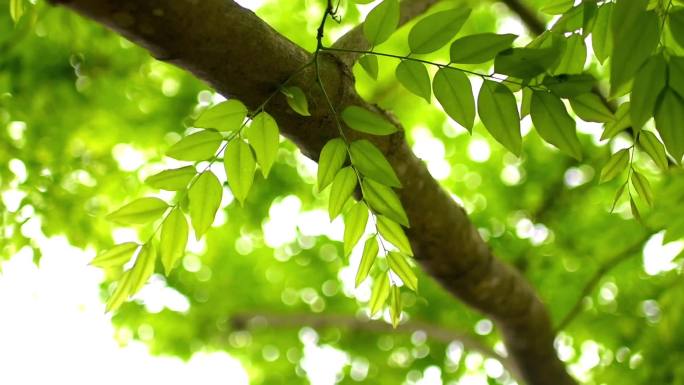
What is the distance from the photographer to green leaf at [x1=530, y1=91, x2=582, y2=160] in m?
0.71

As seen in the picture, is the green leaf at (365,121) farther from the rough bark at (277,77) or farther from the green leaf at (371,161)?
the rough bark at (277,77)

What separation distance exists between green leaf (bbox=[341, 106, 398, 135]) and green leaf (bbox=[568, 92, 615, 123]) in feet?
0.72

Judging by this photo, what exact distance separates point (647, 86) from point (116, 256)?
73 cm

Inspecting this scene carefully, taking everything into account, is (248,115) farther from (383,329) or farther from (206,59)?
(383,329)

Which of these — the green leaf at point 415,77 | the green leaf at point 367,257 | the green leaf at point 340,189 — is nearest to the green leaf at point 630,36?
the green leaf at point 415,77

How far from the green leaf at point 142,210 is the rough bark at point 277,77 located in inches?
7.1

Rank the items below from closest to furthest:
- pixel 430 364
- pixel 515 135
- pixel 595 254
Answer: pixel 515 135 < pixel 595 254 < pixel 430 364

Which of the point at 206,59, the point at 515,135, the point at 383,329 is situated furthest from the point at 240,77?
the point at 383,329

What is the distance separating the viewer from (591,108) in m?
0.74

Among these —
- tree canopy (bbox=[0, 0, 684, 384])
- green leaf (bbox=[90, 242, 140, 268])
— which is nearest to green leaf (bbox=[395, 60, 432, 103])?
tree canopy (bbox=[0, 0, 684, 384])

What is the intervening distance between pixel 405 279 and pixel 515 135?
354 millimetres

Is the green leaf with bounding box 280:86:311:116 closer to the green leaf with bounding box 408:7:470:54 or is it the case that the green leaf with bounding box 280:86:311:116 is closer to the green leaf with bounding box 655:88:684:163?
the green leaf with bounding box 408:7:470:54

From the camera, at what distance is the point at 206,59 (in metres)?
0.82

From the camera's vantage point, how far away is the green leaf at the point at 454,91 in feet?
2.39
